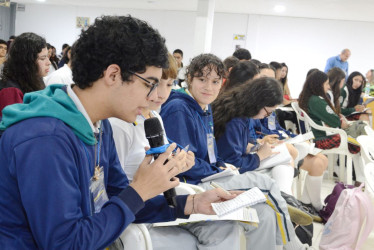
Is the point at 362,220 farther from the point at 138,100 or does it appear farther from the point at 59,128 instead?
the point at 59,128

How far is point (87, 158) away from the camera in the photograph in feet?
3.34

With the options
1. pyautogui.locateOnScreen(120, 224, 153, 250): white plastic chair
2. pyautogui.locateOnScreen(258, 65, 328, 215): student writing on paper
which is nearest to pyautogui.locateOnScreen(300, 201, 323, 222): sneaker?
pyautogui.locateOnScreen(258, 65, 328, 215): student writing on paper

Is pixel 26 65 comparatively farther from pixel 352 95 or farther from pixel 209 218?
pixel 352 95

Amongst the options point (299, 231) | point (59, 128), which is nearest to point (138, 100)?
point (59, 128)

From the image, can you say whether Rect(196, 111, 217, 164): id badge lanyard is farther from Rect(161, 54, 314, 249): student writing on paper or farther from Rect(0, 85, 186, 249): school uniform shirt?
Rect(0, 85, 186, 249): school uniform shirt

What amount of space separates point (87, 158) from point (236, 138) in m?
1.65

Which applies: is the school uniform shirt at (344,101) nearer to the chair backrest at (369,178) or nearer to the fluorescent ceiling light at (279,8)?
the chair backrest at (369,178)

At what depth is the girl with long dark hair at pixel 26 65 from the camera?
2572 mm

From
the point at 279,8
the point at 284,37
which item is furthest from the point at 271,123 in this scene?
the point at 284,37

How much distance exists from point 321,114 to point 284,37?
8.13 meters

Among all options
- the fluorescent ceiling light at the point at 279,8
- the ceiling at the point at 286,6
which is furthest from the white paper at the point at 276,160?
the fluorescent ceiling light at the point at 279,8

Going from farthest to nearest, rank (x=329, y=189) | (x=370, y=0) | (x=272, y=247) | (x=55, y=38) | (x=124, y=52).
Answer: (x=55, y=38)
(x=370, y=0)
(x=329, y=189)
(x=272, y=247)
(x=124, y=52)

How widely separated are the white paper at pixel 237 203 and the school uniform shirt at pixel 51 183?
0.43m

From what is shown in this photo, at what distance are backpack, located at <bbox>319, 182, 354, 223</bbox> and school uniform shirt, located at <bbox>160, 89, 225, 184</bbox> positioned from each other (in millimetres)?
1363
